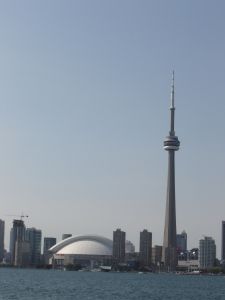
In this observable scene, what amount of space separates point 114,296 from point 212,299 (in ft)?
40.5

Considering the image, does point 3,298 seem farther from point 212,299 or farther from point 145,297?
point 212,299

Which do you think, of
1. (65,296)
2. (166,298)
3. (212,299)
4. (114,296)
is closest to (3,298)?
(65,296)

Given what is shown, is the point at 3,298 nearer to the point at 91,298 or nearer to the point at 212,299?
the point at 91,298

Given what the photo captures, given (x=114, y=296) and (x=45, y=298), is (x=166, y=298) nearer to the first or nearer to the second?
(x=114, y=296)

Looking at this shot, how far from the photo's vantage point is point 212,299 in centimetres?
8956

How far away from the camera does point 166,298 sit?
88.4 meters

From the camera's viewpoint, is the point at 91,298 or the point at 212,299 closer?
the point at 91,298

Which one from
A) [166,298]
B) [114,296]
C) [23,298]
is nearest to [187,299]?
[166,298]

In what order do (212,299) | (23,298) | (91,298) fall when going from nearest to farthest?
(23,298), (91,298), (212,299)

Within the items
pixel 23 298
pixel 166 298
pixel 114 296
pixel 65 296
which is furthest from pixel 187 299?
pixel 23 298

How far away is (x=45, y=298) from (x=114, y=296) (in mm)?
12219

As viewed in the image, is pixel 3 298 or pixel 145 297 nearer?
pixel 3 298

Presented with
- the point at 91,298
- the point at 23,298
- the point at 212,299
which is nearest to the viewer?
the point at 23,298

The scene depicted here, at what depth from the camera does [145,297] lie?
87.7m
